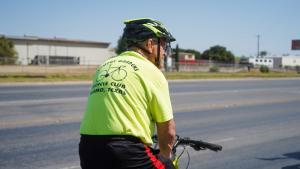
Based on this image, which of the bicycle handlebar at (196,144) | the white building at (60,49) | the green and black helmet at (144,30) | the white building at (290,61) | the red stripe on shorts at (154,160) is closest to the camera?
the red stripe on shorts at (154,160)

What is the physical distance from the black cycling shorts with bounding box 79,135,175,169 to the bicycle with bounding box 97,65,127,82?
1.18 ft

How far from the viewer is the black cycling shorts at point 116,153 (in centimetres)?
241

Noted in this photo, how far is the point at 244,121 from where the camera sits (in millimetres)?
12039

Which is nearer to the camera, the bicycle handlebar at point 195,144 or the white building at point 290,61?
the bicycle handlebar at point 195,144

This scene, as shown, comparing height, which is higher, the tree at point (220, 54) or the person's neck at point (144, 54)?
the tree at point (220, 54)

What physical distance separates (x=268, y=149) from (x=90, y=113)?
6510mm

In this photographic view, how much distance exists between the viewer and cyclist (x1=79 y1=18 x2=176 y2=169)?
243 centimetres

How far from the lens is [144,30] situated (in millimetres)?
2625

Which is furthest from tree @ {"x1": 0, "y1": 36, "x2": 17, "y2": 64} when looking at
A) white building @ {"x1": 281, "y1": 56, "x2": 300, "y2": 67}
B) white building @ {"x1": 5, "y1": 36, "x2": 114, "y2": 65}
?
white building @ {"x1": 281, "y1": 56, "x2": 300, "y2": 67}

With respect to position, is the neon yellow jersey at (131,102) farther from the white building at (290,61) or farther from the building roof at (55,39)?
the white building at (290,61)

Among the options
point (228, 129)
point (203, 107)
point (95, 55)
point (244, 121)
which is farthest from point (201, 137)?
point (95, 55)

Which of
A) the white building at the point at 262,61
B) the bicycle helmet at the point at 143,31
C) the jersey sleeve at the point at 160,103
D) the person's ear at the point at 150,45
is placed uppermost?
the white building at the point at 262,61

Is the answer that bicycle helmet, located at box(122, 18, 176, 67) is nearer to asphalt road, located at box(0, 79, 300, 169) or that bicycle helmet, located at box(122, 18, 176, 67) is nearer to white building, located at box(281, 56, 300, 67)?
asphalt road, located at box(0, 79, 300, 169)

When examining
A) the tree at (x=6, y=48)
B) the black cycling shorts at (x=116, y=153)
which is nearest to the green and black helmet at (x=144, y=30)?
the black cycling shorts at (x=116, y=153)
